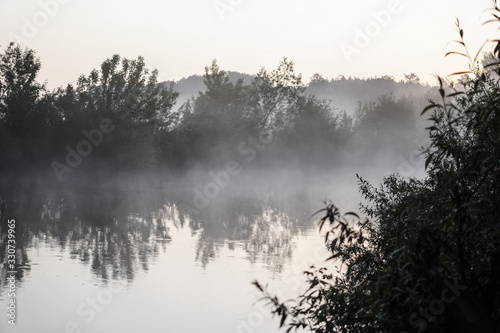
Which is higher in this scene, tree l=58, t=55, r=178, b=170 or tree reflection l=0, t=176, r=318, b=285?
tree l=58, t=55, r=178, b=170

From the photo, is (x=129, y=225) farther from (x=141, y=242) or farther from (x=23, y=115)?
(x=23, y=115)

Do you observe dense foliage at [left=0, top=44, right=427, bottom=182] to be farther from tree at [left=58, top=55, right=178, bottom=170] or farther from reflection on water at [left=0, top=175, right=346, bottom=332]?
reflection on water at [left=0, top=175, right=346, bottom=332]

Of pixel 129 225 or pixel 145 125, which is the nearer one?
pixel 129 225

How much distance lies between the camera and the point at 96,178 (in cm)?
4762

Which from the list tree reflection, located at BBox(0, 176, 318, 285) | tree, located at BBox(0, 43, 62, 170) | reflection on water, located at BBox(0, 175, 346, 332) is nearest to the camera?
reflection on water, located at BBox(0, 175, 346, 332)

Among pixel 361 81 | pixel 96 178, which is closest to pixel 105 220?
pixel 96 178

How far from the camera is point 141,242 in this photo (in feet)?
78.7

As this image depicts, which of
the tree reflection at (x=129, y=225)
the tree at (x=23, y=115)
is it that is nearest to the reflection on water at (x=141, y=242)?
the tree reflection at (x=129, y=225)

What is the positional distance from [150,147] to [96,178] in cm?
531

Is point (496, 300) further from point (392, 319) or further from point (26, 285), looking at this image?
point (26, 285)

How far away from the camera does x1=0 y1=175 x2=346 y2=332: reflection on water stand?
54.1ft

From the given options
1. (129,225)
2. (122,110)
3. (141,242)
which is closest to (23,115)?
(122,110)

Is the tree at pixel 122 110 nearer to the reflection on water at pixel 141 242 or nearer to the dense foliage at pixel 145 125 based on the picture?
the dense foliage at pixel 145 125

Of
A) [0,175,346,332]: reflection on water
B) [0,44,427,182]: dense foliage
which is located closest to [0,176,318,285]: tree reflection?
[0,175,346,332]: reflection on water
